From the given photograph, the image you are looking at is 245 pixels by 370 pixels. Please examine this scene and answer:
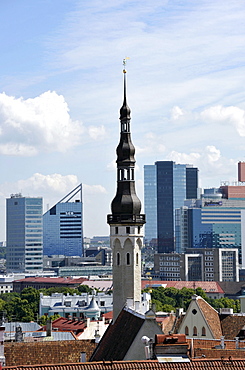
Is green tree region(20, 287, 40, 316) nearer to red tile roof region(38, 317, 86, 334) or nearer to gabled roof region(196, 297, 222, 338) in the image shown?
red tile roof region(38, 317, 86, 334)

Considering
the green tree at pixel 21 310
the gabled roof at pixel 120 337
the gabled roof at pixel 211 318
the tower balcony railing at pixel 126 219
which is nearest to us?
the gabled roof at pixel 120 337

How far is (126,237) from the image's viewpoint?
212ft

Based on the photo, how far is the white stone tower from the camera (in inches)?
2532

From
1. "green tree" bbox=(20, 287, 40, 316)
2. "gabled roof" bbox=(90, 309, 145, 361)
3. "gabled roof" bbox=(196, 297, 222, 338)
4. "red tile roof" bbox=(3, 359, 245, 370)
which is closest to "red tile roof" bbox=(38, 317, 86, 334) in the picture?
"gabled roof" bbox=(196, 297, 222, 338)

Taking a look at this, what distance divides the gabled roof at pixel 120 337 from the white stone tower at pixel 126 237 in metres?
8.08

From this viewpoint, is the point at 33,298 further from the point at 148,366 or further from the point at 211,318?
the point at 148,366

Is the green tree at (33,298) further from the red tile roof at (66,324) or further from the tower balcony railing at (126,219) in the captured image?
the tower balcony railing at (126,219)

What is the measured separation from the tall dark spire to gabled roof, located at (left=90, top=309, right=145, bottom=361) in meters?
10.1

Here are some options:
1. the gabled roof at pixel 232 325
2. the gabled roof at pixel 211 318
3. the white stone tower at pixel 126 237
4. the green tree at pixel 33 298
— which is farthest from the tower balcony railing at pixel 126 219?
the green tree at pixel 33 298

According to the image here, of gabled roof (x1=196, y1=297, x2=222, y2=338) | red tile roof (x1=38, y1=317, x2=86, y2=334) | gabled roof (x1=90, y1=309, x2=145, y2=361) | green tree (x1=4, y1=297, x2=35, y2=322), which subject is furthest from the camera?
green tree (x1=4, y1=297, x2=35, y2=322)

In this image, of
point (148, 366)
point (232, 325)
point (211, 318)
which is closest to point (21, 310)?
point (211, 318)

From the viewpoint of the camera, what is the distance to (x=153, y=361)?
34.3m

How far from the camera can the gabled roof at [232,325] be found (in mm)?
65375

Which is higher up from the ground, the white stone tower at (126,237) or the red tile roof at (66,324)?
the white stone tower at (126,237)
